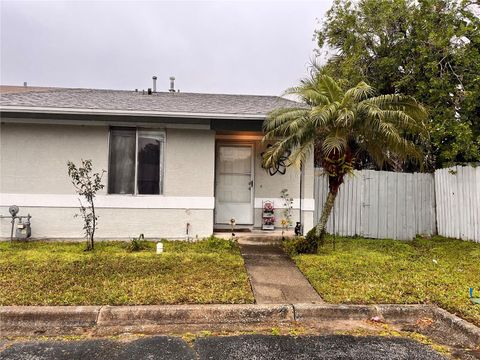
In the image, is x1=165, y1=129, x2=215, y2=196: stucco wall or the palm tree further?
x1=165, y1=129, x2=215, y2=196: stucco wall

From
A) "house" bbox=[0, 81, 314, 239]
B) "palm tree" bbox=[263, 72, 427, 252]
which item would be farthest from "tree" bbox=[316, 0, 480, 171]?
"house" bbox=[0, 81, 314, 239]

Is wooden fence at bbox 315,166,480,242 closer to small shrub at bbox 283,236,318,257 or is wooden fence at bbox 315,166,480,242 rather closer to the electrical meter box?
small shrub at bbox 283,236,318,257

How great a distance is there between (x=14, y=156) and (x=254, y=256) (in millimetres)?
5834

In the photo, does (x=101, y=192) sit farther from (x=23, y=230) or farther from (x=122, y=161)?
(x=23, y=230)

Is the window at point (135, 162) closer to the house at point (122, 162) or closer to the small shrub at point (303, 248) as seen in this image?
the house at point (122, 162)

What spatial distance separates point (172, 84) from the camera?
551 inches

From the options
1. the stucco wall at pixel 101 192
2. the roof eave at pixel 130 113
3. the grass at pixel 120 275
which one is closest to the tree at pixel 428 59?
the roof eave at pixel 130 113

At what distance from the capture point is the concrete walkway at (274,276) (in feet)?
15.6

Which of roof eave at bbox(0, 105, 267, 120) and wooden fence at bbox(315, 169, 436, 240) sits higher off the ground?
roof eave at bbox(0, 105, 267, 120)

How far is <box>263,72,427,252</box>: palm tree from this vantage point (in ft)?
21.2

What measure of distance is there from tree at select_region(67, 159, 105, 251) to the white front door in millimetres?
2903

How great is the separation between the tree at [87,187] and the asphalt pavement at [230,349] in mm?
3739

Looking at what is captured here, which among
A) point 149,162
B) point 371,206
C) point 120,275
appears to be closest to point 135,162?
point 149,162

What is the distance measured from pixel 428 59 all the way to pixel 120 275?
10675 millimetres
